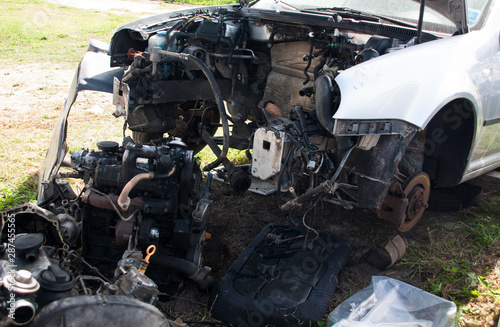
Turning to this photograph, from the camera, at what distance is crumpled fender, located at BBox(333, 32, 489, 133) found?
2.48 m

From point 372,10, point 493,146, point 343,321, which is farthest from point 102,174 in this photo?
point 493,146

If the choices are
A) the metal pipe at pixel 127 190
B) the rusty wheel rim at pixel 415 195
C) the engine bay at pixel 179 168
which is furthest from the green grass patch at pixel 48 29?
the rusty wheel rim at pixel 415 195

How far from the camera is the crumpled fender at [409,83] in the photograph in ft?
8.14

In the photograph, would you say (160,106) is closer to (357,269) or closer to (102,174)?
(102,174)

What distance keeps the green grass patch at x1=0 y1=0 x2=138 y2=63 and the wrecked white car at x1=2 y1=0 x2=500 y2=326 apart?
6.11 metres

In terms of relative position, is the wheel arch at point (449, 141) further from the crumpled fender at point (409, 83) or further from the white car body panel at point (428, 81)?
the crumpled fender at point (409, 83)

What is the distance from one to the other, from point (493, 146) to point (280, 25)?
1.91m

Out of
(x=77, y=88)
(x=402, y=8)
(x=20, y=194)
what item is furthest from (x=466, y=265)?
(x=20, y=194)

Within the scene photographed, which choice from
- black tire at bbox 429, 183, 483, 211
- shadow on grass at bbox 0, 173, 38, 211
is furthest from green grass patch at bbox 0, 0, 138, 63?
black tire at bbox 429, 183, 483, 211

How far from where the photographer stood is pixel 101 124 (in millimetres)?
5531

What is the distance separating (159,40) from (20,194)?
1776 mm

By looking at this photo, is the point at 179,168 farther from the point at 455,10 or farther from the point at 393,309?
the point at 455,10

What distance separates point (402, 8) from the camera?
3348 mm

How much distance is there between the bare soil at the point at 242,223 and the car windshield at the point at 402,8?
1.54m
